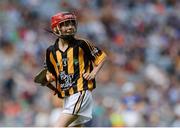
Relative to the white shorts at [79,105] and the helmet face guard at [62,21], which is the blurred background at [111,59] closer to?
the white shorts at [79,105]

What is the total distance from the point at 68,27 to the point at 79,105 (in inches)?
34.3

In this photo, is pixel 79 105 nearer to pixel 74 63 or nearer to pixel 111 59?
pixel 74 63

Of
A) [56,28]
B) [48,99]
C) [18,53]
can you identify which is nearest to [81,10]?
[18,53]

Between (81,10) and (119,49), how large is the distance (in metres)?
1.91

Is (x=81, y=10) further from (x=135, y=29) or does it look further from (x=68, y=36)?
(x=68, y=36)

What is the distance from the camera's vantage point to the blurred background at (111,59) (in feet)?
50.6

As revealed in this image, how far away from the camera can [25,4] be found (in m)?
19.6

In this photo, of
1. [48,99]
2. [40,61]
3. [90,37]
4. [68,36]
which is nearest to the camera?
[68,36]

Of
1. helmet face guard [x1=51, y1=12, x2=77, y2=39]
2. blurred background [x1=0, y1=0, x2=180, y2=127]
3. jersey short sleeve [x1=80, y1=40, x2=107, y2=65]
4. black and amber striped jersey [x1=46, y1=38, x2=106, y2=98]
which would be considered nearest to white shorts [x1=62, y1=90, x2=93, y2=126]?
black and amber striped jersey [x1=46, y1=38, x2=106, y2=98]

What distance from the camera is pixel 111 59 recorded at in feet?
59.1

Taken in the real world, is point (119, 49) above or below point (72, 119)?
above

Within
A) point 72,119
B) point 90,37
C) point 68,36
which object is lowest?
point 72,119

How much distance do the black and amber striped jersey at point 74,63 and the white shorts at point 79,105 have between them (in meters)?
0.06

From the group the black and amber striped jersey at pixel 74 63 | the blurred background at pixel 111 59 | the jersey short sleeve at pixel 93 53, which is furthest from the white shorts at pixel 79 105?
the blurred background at pixel 111 59
